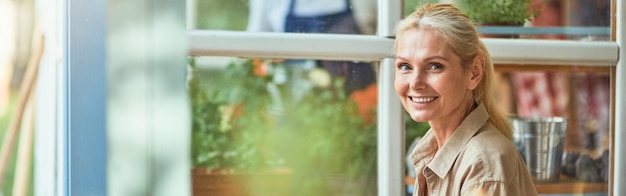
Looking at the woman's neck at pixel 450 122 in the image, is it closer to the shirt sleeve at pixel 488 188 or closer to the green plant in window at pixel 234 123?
the shirt sleeve at pixel 488 188

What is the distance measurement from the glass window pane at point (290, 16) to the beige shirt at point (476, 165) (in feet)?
1.45

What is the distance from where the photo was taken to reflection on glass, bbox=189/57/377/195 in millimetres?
2076

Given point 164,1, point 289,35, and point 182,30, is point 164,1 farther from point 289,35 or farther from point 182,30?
point 289,35

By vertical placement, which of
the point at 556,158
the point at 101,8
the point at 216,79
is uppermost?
the point at 101,8

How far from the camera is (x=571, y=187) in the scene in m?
2.33

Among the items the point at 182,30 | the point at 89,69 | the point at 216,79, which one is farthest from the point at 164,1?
the point at 216,79

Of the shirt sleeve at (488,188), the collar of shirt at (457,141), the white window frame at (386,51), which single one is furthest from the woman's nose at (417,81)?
the white window frame at (386,51)

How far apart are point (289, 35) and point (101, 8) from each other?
574mm

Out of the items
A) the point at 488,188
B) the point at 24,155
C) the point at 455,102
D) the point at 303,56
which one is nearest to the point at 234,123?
the point at 303,56

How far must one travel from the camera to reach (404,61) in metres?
1.77

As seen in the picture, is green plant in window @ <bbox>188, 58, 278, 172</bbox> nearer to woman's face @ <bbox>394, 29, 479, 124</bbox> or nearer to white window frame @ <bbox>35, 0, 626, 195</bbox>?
white window frame @ <bbox>35, 0, 626, 195</bbox>

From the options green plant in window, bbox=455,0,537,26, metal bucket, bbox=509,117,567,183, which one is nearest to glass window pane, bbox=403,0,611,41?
green plant in window, bbox=455,0,537,26

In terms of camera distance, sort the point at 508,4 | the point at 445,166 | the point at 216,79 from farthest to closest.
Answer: the point at 508,4
the point at 216,79
the point at 445,166

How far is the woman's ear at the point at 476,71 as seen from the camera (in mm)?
1760
